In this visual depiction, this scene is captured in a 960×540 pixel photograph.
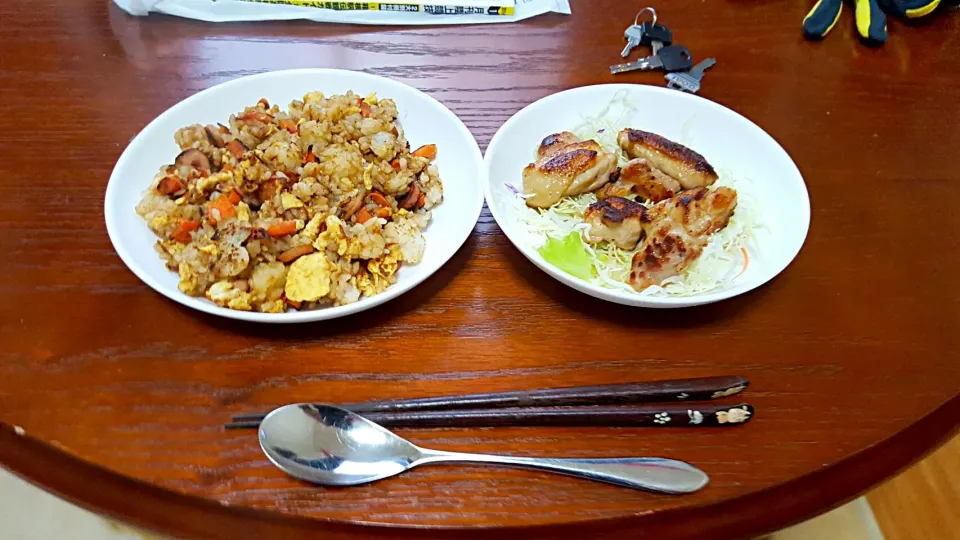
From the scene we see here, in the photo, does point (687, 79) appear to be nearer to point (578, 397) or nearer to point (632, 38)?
point (632, 38)

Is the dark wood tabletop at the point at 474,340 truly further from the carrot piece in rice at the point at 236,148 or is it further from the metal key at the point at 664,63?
the carrot piece in rice at the point at 236,148

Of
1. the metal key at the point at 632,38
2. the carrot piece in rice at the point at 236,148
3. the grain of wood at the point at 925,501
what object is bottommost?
the grain of wood at the point at 925,501

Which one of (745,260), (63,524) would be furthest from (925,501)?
(63,524)

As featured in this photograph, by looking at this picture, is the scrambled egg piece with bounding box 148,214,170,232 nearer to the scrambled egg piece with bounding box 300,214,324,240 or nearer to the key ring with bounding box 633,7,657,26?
the scrambled egg piece with bounding box 300,214,324,240

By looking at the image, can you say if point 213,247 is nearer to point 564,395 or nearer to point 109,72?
point 564,395

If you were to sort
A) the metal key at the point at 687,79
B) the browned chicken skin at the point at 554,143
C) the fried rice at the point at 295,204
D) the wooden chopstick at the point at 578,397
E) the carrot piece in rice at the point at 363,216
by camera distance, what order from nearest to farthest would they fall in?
the wooden chopstick at the point at 578,397 → the fried rice at the point at 295,204 → the carrot piece in rice at the point at 363,216 → the browned chicken skin at the point at 554,143 → the metal key at the point at 687,79

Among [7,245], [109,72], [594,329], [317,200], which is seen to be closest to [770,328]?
[594,329]

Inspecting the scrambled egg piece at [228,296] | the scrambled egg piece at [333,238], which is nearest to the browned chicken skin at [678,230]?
the scrambled egg piece at [333,238]
